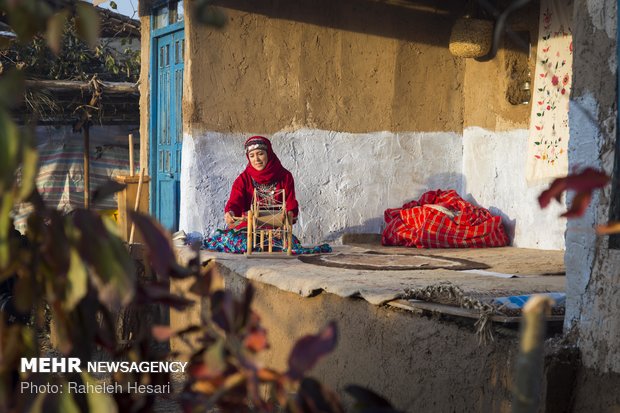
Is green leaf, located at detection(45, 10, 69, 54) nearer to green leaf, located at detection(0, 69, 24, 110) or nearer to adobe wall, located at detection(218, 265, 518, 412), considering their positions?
green leaf, located at detection(0, 69, 24, 110)

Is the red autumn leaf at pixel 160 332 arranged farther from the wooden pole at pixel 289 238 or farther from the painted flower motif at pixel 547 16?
the painted flower motif at pixel 547 16

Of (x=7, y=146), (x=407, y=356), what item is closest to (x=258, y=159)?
(x=407, y=356)

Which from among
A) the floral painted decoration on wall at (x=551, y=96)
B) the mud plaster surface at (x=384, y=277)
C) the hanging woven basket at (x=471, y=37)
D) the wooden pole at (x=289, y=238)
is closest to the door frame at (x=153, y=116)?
the mud plaster surface at (x=384, y=277)

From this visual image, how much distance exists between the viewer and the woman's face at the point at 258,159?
755 centimetres

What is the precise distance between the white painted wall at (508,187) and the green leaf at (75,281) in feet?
22.0

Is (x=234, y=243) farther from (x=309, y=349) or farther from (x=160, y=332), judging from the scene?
(x=309, y=349)

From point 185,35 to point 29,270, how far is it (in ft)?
22.9

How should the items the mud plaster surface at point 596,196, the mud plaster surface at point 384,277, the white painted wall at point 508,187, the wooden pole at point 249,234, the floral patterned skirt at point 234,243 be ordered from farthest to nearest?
1. the white painted wall at point 508,187
2. the floral patterned skirt at point 234,243
3. the wooden pole at point 249,234
4. the mud plaster surface at point 384,277
5. the mud plaster surface at point 596,196

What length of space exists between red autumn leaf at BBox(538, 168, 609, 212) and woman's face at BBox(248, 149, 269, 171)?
635cm

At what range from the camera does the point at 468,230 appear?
8312 millimetres

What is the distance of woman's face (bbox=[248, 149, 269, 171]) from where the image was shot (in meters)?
7.55

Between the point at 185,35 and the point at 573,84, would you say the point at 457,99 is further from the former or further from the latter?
the point at 573,84

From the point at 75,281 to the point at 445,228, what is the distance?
7.22 metres

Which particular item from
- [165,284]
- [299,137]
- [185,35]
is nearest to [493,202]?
[299,137]
